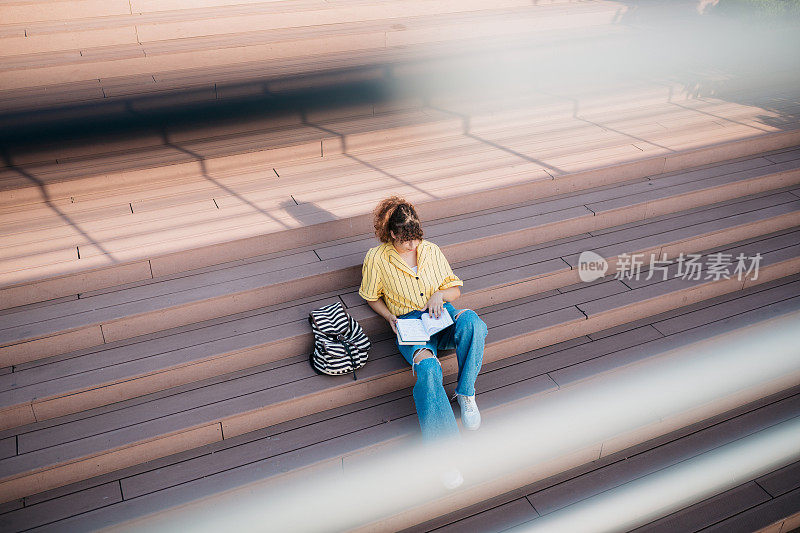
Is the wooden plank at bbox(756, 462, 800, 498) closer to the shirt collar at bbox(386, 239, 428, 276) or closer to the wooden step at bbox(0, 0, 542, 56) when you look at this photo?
the shirt collar at bbox(386, 239, 428, 276)

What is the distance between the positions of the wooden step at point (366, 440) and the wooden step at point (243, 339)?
1.37ft

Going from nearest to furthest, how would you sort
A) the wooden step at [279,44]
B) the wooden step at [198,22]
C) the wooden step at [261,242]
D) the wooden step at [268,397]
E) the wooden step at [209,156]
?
the wooden step at [268,397]
the wooden step at [261,242]
the wooden step at [209,156]
the wooden step at [279,44]
the wooden step at [198,22]

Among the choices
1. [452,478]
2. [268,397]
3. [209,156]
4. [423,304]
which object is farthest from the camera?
[209,156]

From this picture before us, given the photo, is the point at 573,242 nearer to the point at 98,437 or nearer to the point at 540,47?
the point at 540,47

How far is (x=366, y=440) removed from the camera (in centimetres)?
306

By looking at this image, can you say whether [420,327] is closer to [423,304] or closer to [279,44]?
[423,304]

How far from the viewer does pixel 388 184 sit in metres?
4.36

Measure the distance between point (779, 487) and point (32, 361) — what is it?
4191 millimetres

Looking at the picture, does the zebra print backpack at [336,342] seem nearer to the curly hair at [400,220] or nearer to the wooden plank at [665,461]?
the curly hair at [400,220]

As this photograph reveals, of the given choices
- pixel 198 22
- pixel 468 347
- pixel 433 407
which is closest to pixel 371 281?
pixel 468 347

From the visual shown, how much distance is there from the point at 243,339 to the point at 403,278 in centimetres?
99

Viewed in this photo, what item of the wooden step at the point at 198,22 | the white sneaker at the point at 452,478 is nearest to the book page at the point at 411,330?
the white sneaker at the point at 452,478

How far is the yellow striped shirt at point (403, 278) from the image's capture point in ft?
10.5

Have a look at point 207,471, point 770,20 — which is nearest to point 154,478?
point 207,471
